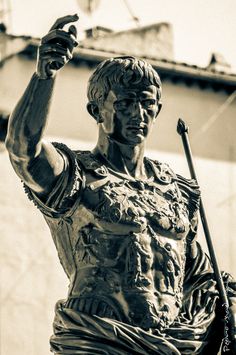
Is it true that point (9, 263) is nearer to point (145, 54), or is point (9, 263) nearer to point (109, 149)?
point (145, 54)

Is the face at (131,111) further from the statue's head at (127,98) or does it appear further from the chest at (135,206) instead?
A: the chest at (135,206)

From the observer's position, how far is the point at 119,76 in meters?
7.85

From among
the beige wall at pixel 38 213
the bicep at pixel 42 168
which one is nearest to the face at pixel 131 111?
the bicep at pixel 42 168

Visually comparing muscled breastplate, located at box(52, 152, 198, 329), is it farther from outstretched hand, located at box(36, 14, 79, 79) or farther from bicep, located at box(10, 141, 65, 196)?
outstretched hand, located at box(36, 14, 79, 79)

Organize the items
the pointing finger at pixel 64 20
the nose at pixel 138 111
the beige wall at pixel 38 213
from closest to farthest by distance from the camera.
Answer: the pointing finger at pixel 64 20, the nose at pixel 138 111, the beige wall at pixel 38 213

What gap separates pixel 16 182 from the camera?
23.2m

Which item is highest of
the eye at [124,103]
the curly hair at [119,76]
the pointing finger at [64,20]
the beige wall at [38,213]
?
the pointing finger at [64,20]

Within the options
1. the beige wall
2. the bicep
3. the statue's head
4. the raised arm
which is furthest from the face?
A: the beige wall

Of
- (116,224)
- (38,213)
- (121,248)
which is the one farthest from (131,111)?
(38,213)

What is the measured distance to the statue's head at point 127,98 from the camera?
7.84 m

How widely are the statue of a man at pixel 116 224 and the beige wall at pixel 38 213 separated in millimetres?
13623

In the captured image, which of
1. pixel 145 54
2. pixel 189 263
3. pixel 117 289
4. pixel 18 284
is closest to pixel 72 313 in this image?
pixel 117 289

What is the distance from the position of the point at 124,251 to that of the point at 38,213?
602 inches

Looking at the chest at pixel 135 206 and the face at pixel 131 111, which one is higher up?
the face at pixel 131 111
